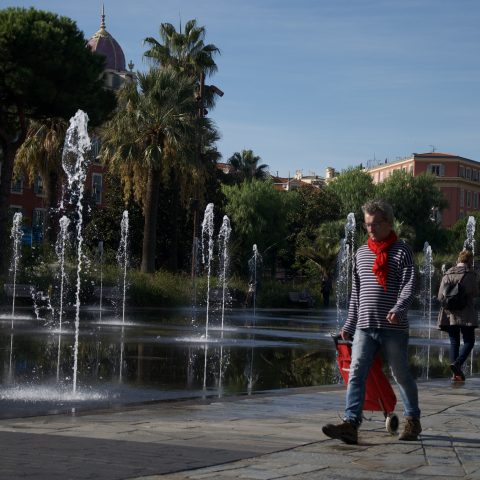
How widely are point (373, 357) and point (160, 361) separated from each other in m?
7.44

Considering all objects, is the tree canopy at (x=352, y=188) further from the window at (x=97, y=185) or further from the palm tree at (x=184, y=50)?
the palm tree at (x=184, y=50)

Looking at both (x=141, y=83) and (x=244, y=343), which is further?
(x=141, y=83)

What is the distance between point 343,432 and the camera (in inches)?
275

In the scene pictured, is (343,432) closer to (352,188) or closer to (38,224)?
(38,224)

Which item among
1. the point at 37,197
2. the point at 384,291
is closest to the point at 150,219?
the point at 384,291

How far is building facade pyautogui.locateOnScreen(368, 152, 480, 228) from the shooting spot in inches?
4651

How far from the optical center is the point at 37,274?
3556 cm

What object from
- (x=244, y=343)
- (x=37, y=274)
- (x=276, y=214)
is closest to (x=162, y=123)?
(x=37, y=274)

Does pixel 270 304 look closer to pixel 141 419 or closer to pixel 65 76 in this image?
pixel 65 76

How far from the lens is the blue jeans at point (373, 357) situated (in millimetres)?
7324

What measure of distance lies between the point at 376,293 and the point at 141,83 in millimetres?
35116

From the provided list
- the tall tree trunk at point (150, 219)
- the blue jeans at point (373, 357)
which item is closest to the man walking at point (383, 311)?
the blue jeans at point (373, 357)

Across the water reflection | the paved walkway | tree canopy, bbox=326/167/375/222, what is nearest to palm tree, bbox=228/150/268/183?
tree canopy, bbox=326/167/375/222

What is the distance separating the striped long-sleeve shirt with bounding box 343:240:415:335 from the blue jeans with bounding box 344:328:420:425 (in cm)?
7
